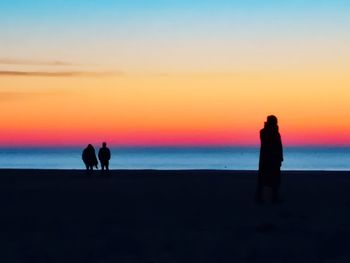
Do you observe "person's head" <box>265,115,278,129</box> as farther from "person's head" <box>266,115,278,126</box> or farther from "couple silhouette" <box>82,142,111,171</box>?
"couple silhouette" <box>82,142,111,171</box>

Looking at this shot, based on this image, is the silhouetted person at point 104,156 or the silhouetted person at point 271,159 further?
the silhouetted person at point 104,156
